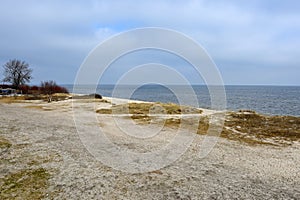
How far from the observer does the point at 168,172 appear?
38.2 ft

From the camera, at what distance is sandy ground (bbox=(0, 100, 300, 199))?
9.62 metres

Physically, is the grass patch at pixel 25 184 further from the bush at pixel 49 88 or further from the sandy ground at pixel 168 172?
the bush at pixel 49 88

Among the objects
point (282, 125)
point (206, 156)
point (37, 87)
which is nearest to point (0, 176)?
point (206, 156)

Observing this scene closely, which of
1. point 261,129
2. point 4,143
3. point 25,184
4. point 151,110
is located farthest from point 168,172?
point 151,110

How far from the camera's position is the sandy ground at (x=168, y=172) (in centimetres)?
A: 962

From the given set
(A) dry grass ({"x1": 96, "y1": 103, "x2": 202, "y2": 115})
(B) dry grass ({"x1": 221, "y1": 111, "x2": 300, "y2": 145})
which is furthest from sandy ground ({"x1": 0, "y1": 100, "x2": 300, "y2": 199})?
(A) dry grass ({"x1": 96, "y1": 103, "x2": 202, "y2": 115})

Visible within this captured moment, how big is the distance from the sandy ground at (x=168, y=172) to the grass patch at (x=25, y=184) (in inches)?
10.7

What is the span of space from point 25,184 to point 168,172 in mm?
5811

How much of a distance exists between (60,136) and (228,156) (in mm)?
11122

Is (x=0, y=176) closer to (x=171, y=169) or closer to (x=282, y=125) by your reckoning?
(x=171, y=169)

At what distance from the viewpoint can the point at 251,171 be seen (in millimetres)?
12219

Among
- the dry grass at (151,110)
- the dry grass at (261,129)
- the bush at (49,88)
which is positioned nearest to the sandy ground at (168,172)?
the dry grass at (261,129)

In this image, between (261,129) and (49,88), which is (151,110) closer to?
(261,129)

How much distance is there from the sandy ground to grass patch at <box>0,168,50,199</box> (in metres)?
0.27
